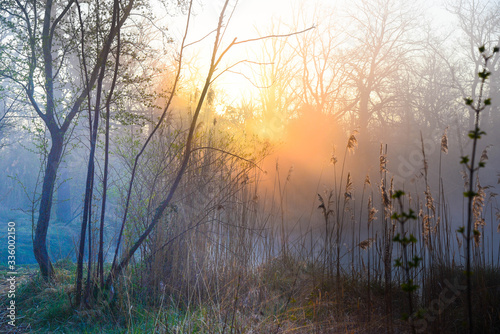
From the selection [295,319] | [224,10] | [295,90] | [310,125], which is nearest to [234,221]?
[295,319]

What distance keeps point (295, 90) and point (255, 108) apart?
1965 millimetres

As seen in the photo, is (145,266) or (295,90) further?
(295,90)

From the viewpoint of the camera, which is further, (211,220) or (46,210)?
(46,210)

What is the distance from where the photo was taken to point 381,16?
1346 cm

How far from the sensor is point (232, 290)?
3160 mm

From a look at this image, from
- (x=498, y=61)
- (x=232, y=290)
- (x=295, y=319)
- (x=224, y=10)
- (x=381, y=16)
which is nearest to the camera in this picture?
(x=224, y=10)

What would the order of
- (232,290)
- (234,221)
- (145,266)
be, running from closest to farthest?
(232,290) < (145,266) < (234,221)

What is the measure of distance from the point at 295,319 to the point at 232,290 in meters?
0.59

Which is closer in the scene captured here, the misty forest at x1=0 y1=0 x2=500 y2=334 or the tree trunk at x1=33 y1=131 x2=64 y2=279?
the misty forest at x1=0 y1=0 x2=500 y2=334

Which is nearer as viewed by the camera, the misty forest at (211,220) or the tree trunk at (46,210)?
the misty forest at (211,220)

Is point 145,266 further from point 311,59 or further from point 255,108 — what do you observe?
point 311,59

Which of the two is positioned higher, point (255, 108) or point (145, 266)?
point (255, 108)

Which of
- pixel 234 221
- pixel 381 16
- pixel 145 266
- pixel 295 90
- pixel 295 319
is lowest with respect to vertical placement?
pixel 295 319

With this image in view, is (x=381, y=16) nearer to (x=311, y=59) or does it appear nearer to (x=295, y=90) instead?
(x=311, y=59)
